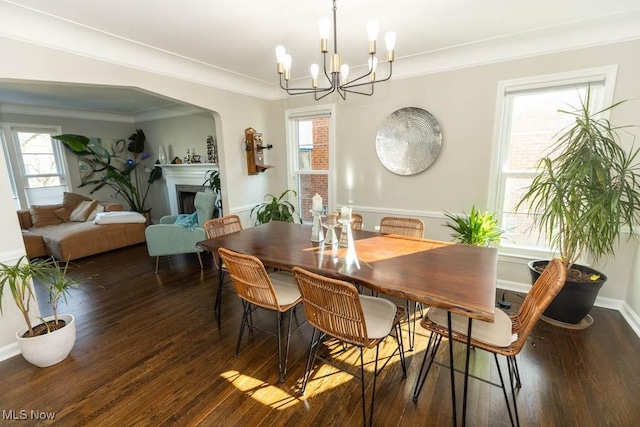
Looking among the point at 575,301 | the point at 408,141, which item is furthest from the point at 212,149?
the point at 575,301

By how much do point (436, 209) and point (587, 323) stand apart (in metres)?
1.61

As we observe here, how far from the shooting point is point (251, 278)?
1841 mm

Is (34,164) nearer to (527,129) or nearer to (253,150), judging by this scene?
(253,150)

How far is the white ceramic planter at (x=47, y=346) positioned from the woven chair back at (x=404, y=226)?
268 cm

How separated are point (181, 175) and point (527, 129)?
552 cm

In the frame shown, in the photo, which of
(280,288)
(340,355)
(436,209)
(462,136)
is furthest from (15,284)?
(462,136)

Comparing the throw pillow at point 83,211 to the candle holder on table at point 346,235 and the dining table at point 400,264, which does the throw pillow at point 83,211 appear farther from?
the candle holder on table at point 346,235

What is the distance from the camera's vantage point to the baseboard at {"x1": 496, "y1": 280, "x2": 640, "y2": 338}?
2.38 meters

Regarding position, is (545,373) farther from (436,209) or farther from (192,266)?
(192,266)

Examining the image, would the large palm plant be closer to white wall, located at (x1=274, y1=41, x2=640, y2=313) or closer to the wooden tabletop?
white wall, located at (x1=274, y1=41, x2=640, y2=313)

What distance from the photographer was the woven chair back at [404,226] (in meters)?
2.60

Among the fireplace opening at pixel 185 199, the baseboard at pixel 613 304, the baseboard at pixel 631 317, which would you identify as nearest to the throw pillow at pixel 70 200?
the fireplace opening at pixel 185 199

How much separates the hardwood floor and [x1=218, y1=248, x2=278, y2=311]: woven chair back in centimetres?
53

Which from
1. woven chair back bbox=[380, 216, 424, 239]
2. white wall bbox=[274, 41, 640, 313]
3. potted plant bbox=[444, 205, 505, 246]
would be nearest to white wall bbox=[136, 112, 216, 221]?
white wall bbox=[274, 41, 640, 313]
